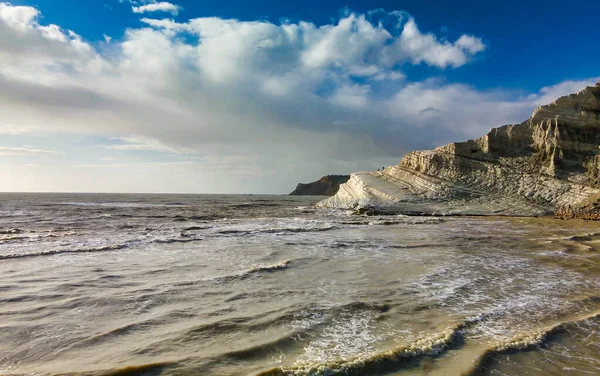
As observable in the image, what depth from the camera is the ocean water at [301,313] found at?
436 centimetres

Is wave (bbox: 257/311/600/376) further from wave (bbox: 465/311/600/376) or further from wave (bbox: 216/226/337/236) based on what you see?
wave (bbox: 216/226/337/236)

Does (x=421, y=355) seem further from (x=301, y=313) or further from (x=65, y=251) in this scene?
(x=65, y=251)

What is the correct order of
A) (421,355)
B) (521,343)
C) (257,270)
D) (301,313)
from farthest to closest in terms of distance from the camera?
1. (257,270)
2. (301,313)
3. (521,343)
4. (421,355)

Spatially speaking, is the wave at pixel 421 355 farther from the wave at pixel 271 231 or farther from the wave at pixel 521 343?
the wave at pixel 271 231

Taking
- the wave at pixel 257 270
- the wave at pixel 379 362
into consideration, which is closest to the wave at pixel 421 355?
the wave at pixel 379 362

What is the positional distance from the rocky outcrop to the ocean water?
64.1ft

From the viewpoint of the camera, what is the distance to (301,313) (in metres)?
6.16

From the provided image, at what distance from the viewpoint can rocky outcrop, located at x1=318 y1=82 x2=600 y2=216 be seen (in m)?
30.4

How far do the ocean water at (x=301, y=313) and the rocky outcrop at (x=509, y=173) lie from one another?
19.5 meters

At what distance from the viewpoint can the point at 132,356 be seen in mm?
4477

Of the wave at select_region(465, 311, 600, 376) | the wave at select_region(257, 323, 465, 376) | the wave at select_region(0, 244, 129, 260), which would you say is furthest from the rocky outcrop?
the wave at select_region(257, 323, 465, 376)

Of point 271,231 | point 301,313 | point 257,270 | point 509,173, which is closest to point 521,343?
point 301,313

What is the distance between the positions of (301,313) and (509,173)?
34338mm

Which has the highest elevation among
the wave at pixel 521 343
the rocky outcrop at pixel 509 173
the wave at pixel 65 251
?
the rocky outcrop at pixel 509 173
